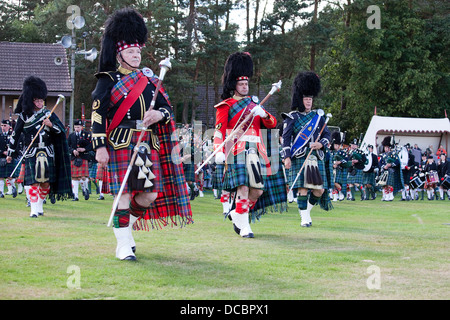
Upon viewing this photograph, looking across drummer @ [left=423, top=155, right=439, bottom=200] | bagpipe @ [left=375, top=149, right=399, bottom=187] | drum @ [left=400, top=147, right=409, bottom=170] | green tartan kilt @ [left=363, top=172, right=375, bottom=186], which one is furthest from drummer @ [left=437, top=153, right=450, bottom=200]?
green tartan kilt @ [left=363, top=172, right=375, bottom=186]

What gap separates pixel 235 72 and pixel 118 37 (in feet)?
8.48

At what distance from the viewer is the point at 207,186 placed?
23156 mm

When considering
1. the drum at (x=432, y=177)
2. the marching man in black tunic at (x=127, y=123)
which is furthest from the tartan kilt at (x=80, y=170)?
the drum at (x=432, y=177)

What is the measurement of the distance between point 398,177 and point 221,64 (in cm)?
1452

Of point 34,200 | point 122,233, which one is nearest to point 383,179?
point 34,200

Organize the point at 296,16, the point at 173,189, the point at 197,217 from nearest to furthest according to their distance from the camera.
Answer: the point at 173,189
the point at 197,217
the point at 296,16

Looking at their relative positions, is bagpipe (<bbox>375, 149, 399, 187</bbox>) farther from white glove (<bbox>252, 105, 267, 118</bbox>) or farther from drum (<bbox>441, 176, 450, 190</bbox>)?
white glove (<bbox>252, 105, 267, 118</bbox>)

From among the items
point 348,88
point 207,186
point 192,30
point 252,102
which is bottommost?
point 207,186

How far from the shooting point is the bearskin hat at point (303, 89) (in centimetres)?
1061

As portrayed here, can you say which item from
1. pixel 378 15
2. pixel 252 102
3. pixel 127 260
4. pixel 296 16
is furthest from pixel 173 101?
pixel 127 260

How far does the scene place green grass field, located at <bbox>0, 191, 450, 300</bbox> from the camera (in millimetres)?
4992

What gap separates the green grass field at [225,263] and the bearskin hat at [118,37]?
2.02m

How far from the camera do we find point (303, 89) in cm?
1066

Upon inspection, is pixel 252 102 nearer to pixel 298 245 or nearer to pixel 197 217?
pixel 298 245
